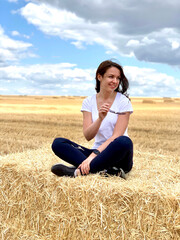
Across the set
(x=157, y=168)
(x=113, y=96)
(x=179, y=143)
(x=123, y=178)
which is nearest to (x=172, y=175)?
(x=157, y=168)

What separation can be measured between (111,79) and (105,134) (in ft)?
2.00

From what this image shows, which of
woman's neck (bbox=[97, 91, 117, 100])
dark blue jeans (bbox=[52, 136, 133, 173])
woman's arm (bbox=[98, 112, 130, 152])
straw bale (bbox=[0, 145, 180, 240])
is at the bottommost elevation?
straw bale (bbox=[0, 145, 180, 240])

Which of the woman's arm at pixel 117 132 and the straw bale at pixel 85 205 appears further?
the woman's arm at pixel 117 132

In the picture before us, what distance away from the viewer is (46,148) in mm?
4719

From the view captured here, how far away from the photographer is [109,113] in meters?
3.30

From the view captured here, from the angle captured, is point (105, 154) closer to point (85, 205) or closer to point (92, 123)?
point (92, 123)

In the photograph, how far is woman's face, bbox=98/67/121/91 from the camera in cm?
317

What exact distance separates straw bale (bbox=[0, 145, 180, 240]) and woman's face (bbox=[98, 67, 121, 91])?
95 centimetres

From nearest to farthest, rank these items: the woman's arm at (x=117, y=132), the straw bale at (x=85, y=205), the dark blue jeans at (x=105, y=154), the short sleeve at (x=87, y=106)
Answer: the straw bale at (x=85, y=205) → the dark blue jeans at (x=105, y=154) → the woman's arm at (x=117, y=132) → the short sleeve at (x=87, y=106)

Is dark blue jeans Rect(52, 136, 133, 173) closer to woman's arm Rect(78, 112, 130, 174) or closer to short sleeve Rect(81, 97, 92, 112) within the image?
woman's arm Rect(78, 112, 130, 174)

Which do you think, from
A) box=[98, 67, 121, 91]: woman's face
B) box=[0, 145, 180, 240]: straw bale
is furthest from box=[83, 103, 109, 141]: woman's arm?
box=[0, 145, 180, 240]: straw bale

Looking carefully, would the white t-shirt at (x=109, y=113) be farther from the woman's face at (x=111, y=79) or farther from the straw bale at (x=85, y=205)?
the straw bale at (x=85, y=205)

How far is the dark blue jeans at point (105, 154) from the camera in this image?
2.95 metres

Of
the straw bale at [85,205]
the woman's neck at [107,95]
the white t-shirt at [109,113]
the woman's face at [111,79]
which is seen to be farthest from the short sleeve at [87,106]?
the straw bale at [85,205]
